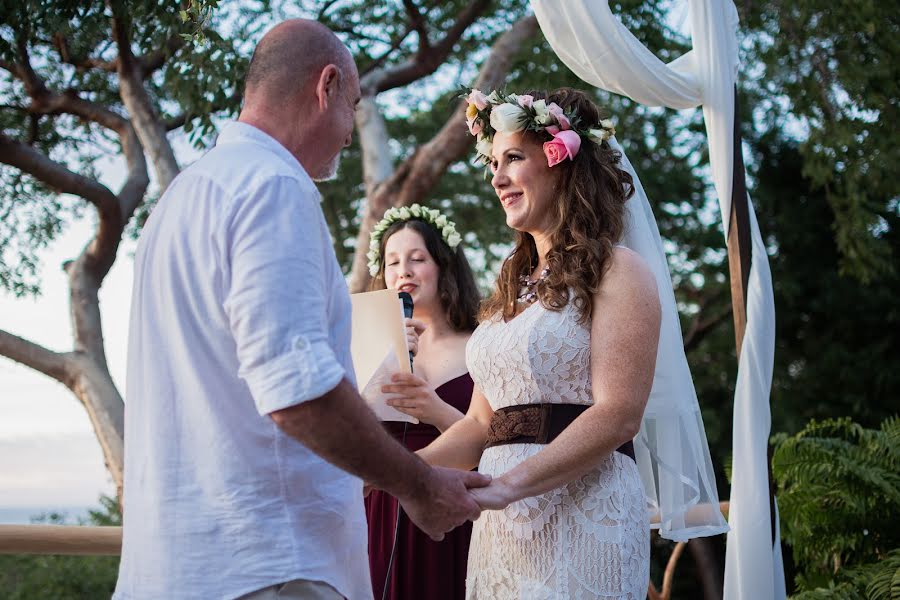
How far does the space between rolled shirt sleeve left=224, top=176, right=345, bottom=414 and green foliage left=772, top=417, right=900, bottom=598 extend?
11.5 feet

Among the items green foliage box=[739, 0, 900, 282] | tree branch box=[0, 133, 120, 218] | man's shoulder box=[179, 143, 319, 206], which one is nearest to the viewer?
man's shoulder box=[179, 143, 319, 206]

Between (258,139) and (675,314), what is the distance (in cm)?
139

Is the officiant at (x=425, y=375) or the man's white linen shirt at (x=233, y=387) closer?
the man's white linen shirt at (x=233, y=387)

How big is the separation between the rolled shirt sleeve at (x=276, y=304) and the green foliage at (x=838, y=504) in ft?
11.5

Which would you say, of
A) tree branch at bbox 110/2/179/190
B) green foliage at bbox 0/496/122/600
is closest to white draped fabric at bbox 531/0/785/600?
tree branch at bbox 110/2/179/190

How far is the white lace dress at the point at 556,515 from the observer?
2367 millimetres

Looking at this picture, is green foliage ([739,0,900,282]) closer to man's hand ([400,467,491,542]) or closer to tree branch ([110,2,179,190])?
tree branch ([110,2,179,190])

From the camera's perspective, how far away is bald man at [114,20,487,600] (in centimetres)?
167

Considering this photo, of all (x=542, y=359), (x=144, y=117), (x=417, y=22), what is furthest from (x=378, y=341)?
(x=144, y=117)

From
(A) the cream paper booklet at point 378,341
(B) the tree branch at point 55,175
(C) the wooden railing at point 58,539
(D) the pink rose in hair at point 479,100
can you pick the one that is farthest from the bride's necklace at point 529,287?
(B) the tree branch at point 55,175

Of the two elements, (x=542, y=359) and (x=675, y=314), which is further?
(x=675, y=314)

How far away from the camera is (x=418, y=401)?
10.2 ft

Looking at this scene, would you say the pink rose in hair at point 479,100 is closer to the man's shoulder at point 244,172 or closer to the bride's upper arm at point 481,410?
the bride's upper arm at point 481,410

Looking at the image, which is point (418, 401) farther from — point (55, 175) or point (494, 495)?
point (55, 175)
